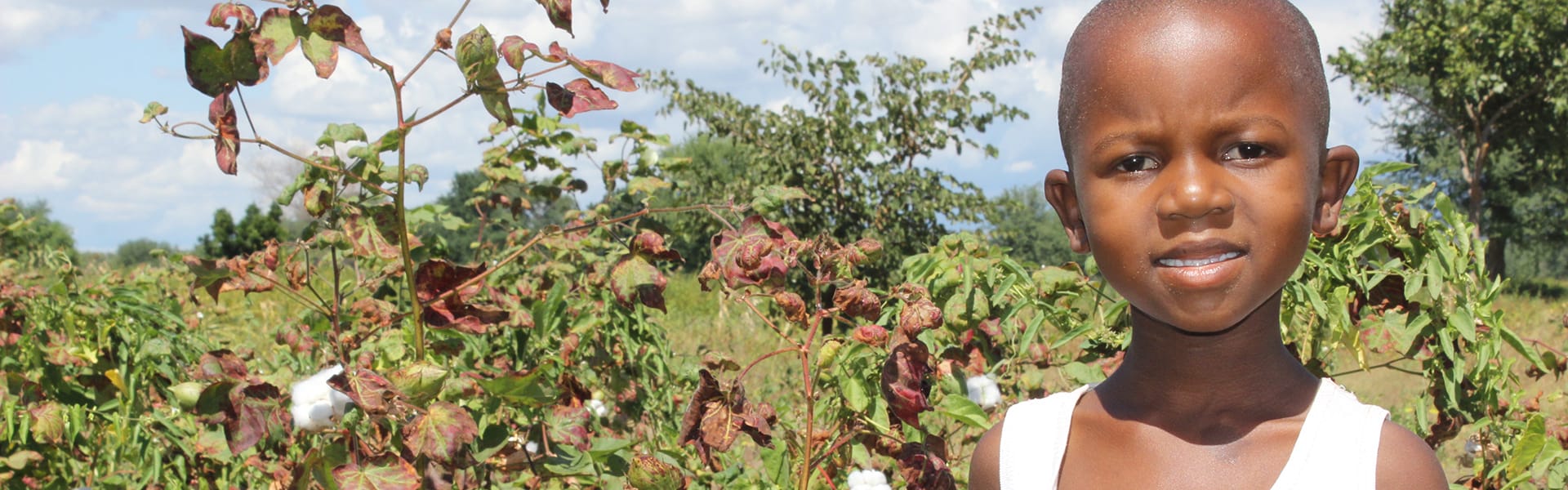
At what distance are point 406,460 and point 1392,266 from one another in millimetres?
1556

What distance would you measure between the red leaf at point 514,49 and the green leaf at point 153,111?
0.42m

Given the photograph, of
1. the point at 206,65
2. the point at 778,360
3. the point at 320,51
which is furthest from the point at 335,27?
the point at 778,360

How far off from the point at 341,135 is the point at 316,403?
16.9 inches

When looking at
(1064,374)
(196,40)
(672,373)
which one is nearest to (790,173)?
(672,373)

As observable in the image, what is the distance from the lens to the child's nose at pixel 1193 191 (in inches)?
40.5

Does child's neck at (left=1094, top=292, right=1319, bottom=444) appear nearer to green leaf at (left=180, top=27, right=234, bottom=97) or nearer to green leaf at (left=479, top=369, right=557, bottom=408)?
green leaf at (left=479, top=369, right=557, bottom=408)

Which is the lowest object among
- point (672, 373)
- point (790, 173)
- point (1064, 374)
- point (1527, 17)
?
point (1064, 374)

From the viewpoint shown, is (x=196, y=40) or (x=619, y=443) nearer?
(x=196, y=40)

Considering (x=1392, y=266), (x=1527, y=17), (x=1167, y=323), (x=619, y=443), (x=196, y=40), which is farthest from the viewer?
(x=1527, y=17)

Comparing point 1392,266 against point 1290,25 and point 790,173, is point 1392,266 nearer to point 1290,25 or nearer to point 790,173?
point 1290,25

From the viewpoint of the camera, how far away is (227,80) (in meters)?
1.50

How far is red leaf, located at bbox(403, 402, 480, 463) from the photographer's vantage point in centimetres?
148

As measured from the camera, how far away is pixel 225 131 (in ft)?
4.98

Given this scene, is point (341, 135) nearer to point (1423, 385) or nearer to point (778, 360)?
point (778, 360)
